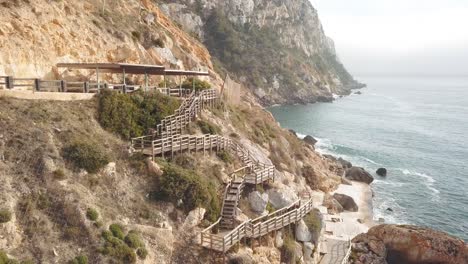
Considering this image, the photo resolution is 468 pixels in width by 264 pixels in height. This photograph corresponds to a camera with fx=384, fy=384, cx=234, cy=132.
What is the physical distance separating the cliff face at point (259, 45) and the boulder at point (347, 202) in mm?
84530

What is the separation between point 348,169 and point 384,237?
2513cm

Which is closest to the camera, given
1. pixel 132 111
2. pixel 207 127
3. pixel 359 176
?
pixel 132 111

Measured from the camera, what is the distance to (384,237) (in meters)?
32.7

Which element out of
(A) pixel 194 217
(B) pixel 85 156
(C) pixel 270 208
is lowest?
(C) pixel 270 208

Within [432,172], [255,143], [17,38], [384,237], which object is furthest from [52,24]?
[432,172]

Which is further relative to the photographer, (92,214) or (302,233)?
(302,233)

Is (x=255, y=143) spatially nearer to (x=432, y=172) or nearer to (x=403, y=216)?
(x=403, y=216)

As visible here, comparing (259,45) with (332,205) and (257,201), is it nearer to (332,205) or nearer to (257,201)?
(332,205)

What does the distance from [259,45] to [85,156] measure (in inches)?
5363

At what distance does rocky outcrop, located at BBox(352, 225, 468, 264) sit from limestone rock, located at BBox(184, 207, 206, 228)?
14.0 meters

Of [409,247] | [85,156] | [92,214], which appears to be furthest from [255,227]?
[409,247]

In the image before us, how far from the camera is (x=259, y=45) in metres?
151

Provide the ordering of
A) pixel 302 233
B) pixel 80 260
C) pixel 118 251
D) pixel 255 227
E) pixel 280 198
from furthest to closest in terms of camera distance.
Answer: pixel 280 198 < pixel 302 233 < pixel 255 227 < pixel 118 251 < pixel 80 260

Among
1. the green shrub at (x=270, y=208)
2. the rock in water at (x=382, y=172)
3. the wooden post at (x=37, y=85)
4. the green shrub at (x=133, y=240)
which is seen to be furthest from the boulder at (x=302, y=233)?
the rock in water at (x=382, y=172)
